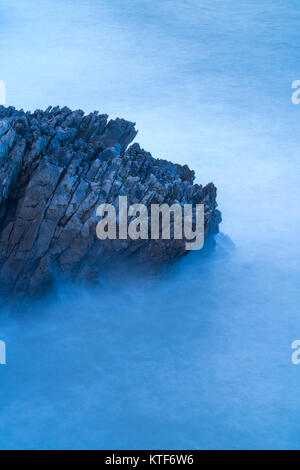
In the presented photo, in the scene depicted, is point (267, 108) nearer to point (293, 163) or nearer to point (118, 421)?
point (293, 163)

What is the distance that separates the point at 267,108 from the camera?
23.5m

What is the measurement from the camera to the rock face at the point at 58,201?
38.3 feet

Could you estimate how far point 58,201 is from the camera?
11.8 metres

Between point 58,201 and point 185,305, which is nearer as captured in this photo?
point 58,201

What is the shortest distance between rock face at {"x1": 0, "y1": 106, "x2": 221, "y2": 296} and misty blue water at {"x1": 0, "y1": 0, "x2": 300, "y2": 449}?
2.05 ft

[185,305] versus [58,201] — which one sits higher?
[58,201]

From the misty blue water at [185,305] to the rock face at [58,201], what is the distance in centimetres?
63

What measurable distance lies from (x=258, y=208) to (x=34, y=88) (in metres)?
11.7

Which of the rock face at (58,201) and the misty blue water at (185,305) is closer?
the misty blue water at (185,305)

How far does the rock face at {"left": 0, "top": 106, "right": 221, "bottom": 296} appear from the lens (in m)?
11.7

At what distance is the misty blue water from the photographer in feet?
31.9

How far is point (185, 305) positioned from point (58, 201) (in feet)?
11.3

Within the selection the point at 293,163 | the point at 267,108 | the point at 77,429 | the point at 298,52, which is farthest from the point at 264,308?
the point at 298,52

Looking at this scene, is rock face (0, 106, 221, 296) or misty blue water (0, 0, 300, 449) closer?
misty blue water (0, 0, 300, 449)
